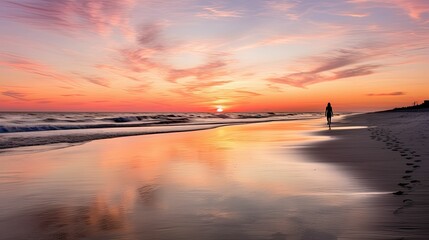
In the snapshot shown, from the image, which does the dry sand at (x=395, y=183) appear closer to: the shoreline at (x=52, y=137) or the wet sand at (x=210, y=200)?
the wet sand at (x=210, y=200)

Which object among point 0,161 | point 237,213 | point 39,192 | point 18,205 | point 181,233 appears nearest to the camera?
point 181,233

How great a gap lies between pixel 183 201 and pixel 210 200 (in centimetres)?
54

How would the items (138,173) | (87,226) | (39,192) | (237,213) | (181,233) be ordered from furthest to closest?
(138,173) < (39,192) < (237,213) < (87,226) < (181,233)

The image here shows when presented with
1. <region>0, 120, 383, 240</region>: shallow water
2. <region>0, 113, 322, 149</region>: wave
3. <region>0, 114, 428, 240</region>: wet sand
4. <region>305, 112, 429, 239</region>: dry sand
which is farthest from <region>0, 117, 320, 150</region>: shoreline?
<region>305, 112, 429, 239</region>: dry sand

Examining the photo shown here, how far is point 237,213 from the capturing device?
5957 mm

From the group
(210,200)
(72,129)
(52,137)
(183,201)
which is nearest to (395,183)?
(210,200)

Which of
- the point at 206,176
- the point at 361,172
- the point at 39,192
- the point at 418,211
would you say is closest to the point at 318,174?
the point at 361,172

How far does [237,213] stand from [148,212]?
1571 mm

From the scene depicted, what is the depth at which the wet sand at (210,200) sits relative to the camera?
16.8ft

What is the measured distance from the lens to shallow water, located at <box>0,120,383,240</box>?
16.9 feet

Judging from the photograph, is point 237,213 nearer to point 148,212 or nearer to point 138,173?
point 148,212

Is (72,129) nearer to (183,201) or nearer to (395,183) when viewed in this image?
(183,201)

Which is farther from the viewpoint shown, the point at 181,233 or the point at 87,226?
the point at 87,226

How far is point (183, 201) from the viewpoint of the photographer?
6.90 meters
